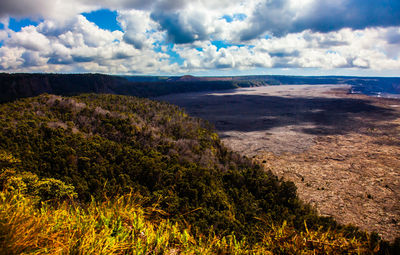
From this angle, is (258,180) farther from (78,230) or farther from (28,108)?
(28,108)

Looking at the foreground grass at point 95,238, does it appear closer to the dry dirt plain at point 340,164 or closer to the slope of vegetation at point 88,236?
the slope of vegetation at point 88,236

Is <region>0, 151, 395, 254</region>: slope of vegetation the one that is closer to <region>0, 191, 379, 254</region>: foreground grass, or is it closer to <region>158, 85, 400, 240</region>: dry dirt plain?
<region>0, 191, 379, 254</region>: foreground grass

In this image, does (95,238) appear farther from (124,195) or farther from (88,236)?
(124,195)

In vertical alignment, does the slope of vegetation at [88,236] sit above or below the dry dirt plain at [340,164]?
above

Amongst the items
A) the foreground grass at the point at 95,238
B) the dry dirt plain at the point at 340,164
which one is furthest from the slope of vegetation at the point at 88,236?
the dry dirt plain at the point at 340,164

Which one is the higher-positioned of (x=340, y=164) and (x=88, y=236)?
(x=88, y=236)

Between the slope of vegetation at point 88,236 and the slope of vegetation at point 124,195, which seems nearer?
the slope of vegetation at point 88,236

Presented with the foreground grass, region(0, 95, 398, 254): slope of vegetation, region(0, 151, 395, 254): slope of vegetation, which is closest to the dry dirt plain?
region(0, 95, 398, 254): slope of vegetation

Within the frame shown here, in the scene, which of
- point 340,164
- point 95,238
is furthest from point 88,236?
point 340,164

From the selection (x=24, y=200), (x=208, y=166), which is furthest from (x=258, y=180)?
(x=24, y=200)
